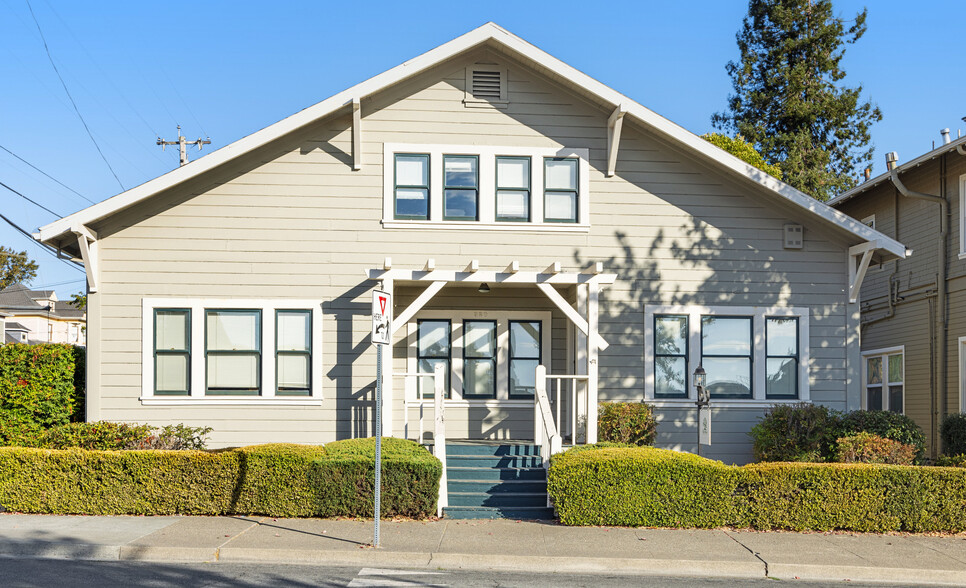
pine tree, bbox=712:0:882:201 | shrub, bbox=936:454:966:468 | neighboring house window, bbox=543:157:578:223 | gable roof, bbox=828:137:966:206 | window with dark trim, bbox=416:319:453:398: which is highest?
pine tree, bbox=712:0:882:201

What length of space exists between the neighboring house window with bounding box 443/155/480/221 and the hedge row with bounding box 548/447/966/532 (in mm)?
5136

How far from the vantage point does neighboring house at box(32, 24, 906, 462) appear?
14148mm

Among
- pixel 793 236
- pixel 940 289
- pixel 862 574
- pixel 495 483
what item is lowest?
pixel 862 574

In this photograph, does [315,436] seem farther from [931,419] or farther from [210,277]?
[931,419]

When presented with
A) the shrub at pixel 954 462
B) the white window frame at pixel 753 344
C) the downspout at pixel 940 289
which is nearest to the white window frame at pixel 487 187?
the white window frame at pixel 753 344

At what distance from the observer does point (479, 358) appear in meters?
15.1

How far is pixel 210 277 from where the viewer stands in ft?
47.0

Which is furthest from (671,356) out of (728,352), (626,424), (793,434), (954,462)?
(954,462)

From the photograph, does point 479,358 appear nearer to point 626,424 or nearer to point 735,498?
point 626,424

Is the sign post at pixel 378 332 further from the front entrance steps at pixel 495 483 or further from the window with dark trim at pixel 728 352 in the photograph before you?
the window with dark trim at pixel 728 352

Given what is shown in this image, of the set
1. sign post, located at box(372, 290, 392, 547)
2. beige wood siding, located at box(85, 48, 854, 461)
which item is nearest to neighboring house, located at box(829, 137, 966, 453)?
beige wood siding, located at box(85, 48, 854, 461)

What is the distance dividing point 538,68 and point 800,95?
78.3 feet

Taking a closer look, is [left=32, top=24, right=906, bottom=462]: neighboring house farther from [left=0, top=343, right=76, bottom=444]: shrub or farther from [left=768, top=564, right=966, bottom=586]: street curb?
[left=768, top=564, right=966, bottom=586]: street curb

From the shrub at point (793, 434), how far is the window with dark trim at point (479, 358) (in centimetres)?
435
